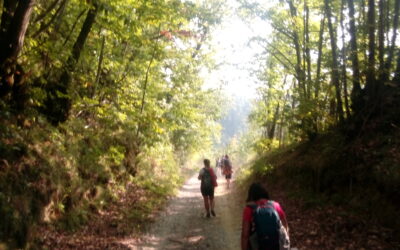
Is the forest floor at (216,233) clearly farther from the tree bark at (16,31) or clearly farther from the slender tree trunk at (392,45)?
the slender tree trunk at (392,45)

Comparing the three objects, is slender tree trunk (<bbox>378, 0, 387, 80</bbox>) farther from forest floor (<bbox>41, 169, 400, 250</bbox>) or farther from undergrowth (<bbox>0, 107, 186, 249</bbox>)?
undergrowth (<bbox>0, 107, 186, 249</bbox>)

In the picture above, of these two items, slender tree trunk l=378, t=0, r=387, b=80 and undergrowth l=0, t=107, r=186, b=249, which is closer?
undergrowth l=0, t=107, r=186, b=249

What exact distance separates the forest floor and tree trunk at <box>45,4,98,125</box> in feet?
10.7

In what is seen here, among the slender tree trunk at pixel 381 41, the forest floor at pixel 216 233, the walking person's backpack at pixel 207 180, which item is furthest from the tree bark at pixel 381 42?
the walking person's backpack at pixel 207 180

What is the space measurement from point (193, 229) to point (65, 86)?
5.52m

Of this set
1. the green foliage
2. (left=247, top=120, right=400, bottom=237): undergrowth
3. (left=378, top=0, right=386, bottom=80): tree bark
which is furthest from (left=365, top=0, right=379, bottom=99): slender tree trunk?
the green foliage

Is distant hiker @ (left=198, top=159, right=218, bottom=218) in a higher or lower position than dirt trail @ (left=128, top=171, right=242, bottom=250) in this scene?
higher

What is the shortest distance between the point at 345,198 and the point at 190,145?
761 inches

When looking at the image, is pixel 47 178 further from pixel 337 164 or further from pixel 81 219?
pixel 337 164

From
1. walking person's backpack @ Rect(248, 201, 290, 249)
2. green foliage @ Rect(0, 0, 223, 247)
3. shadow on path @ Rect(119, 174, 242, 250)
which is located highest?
green foliage @ Rect(0, 0, 223, 247)

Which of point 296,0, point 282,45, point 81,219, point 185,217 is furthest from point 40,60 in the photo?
point 282,45

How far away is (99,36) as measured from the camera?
10961 millimetres

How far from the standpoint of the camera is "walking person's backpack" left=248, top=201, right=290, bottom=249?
430cm

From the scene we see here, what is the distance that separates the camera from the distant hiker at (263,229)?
430cm
